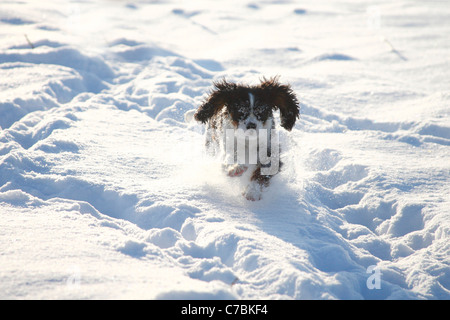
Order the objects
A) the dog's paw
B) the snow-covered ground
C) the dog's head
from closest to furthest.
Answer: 1. the snow-covered ground
2. the dog's head
3. the dog's paw

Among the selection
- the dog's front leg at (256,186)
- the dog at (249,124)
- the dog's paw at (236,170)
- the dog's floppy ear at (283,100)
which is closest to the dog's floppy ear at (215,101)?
the dog at (249,124)

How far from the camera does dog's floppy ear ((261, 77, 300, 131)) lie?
12.8 feet

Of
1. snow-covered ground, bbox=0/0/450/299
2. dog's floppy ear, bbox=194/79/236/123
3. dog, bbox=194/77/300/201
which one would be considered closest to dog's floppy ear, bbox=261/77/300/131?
dog, bbox=194/77/300/201

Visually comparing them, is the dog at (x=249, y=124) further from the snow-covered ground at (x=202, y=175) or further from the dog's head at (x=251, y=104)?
the snow-covered ground at (x=202, y=175)

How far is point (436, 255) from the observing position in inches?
125

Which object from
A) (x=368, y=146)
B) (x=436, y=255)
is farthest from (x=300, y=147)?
(x=436, y=255)

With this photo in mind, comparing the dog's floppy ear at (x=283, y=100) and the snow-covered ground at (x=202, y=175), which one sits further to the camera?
the dog's floppy ear at (x=283, y=100)

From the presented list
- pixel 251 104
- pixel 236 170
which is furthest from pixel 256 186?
pixel 251 104

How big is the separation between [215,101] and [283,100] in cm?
63

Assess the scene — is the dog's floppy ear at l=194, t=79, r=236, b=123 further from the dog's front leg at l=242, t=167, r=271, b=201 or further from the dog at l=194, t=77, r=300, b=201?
the dog's front leg at l=242, t=167, r=271, b=201

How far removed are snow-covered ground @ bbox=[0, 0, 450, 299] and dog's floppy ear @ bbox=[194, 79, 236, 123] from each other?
565 millimetres

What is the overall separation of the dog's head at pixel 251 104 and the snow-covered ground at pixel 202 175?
592 millimetres

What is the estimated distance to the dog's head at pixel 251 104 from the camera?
371cm
